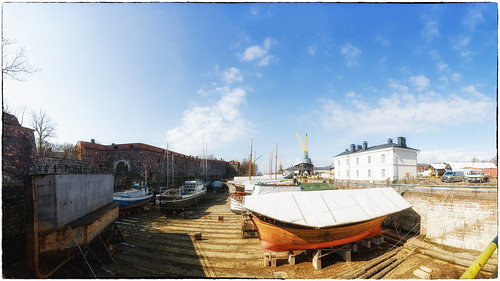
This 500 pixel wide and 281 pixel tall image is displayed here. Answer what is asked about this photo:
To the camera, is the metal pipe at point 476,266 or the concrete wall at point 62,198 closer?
the metal pipe at point 476,266

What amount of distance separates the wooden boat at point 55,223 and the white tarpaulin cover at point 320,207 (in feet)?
23.7

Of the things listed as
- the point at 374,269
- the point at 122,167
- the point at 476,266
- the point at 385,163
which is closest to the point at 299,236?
the point at 374,269

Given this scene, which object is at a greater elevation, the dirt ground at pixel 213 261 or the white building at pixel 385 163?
the white building at pixel 385 163

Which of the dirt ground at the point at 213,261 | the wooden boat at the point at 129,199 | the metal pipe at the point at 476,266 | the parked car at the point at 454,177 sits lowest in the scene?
the dirt ground at the point at 213,261

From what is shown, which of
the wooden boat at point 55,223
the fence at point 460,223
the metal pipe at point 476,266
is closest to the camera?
the metal pipe at point 476,266

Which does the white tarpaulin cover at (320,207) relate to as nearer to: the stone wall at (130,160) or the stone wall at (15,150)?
the stone wall at (15,150)

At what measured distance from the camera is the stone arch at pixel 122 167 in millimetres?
29452

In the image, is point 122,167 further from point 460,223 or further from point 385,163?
point 385,163

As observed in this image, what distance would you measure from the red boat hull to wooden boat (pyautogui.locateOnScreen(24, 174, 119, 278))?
25.6 ft

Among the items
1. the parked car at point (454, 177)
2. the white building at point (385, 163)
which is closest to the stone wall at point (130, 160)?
the white building at point (385, 163)

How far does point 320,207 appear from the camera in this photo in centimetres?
948

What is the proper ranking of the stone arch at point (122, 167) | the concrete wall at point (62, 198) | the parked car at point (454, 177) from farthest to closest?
the stone arch at point (122, 167), the parked car at point (454, 177), the concrete wall at point (62, 198)

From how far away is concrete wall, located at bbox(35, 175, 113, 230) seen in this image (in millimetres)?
7355

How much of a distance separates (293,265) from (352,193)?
17.3 ft
